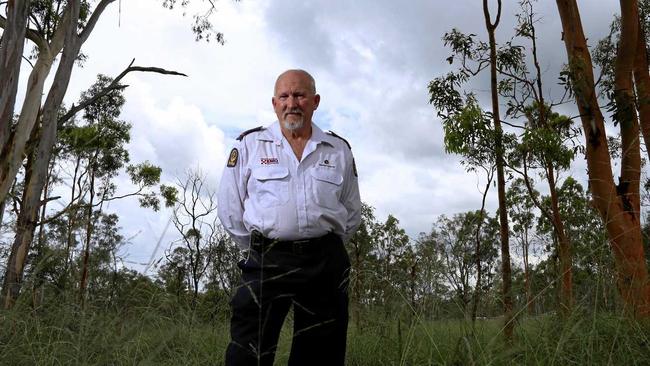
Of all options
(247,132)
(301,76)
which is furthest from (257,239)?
(301,76)

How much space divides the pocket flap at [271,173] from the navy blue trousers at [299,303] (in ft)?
1.12

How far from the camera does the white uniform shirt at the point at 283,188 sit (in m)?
2.94

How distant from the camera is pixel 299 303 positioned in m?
2.97

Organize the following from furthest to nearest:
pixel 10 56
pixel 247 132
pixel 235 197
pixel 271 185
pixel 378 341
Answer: pixel 10 56, pixel 378 341, pixel 247 132, pixel 235 197, pixel 271 185

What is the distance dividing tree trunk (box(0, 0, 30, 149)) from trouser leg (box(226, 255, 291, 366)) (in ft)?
11.5

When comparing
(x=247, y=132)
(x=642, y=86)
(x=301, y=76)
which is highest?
(x=642, y=86)

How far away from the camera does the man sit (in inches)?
115

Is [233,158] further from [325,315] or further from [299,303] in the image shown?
[325,315]

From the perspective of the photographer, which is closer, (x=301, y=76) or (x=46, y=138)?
(x=301, y=76)

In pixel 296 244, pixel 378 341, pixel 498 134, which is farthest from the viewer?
pixel 498 134

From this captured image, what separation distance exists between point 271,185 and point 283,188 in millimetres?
61

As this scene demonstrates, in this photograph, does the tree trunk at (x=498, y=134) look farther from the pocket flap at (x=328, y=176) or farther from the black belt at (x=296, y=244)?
the black belt at (x=296, y=244)

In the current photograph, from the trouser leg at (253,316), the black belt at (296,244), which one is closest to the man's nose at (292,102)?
the black belt at (296,244)

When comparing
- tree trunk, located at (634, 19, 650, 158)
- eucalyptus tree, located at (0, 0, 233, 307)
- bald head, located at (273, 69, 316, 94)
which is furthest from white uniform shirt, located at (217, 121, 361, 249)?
tree trunk, located at (634, 19, 650, 158)
